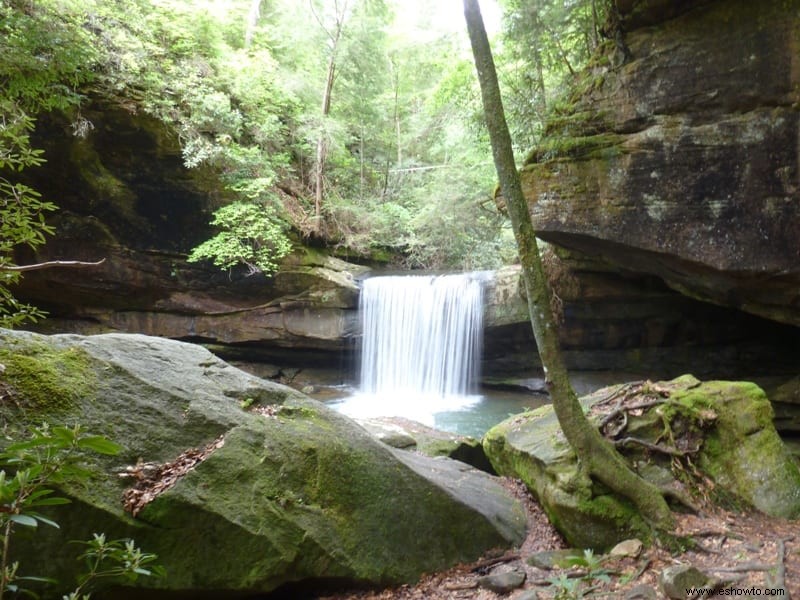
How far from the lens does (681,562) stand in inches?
142

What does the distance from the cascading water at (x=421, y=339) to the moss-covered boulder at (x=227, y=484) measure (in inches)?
341

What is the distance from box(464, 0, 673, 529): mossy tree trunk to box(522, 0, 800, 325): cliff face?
374 centimetres

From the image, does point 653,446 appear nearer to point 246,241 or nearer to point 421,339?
point 421,339

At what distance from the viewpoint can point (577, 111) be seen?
7781 mm

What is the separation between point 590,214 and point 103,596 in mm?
7358

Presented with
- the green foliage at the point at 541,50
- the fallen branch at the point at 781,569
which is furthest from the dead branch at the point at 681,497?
the green foliage at the point at 541,50

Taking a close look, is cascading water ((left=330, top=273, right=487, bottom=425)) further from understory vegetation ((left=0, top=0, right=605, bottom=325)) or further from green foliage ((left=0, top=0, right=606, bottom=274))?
green foliage ((left=0, top=0, right=606, bottom=274))

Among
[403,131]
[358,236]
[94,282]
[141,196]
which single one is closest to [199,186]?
[141,196]

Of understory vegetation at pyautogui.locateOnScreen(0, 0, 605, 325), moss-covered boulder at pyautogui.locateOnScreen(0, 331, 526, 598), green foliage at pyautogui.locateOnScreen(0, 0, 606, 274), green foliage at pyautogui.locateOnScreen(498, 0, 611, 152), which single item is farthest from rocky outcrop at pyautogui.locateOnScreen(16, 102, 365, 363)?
moss-covered boulder at pyautogui.locateOnScreen(0, 331, 526, 598)

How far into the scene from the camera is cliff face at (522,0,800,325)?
6035 millimetres

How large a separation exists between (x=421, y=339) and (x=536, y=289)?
370 inches

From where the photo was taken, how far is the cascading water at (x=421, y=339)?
518 inches

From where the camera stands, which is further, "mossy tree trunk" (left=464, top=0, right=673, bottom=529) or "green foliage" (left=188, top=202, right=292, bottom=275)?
"green foliage" (left=188, top=202, right=292, bottom=275)

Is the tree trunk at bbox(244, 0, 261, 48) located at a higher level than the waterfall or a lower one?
higher
